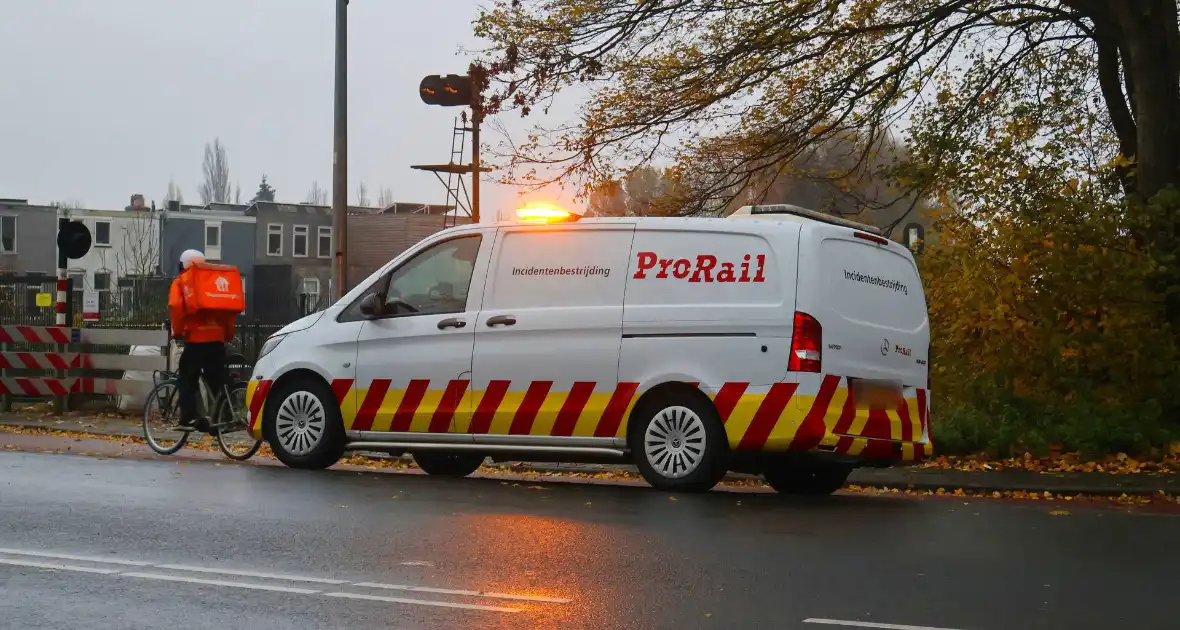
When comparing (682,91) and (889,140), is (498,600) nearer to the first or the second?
(682,91)

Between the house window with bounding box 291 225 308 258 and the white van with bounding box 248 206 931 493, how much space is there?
225ft

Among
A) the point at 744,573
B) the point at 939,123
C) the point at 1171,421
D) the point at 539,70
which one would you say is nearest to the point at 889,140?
the point at 939,123

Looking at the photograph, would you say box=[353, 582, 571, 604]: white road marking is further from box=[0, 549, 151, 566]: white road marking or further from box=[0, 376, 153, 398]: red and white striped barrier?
box=[0, 376, 153, 398]: red and white striped barrier

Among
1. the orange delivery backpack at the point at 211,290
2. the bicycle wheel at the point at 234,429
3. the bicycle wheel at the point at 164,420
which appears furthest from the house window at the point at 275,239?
the bicycle wheel at the point at 234,429

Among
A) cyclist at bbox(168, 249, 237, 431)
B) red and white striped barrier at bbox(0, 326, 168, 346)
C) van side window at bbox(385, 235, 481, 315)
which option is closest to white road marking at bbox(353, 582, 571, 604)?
van side window at bbox(385, 235, 481, 315)

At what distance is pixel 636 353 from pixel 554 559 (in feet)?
11.9

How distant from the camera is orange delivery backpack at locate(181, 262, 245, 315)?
13.7m

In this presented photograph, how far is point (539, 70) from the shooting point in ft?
57.5

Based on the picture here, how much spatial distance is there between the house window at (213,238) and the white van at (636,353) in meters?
68.2

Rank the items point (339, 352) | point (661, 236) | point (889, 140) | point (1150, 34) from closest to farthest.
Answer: point (661, 236), point (339, 352), point (1150, 34), point (889, 140)

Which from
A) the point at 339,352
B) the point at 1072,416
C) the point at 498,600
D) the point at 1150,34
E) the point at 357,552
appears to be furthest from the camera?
the point at 1150,34

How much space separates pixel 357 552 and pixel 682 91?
420 inches

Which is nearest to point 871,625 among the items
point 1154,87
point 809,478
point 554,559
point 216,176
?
point 554,559

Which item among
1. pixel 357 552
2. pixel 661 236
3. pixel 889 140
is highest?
pixel 889 140
